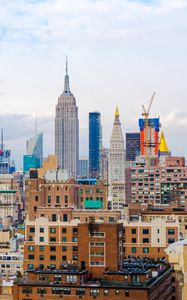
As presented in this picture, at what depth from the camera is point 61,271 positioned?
9138 cm

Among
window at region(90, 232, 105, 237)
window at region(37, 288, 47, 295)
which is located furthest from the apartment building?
window at region(37, 288, 47, 295)

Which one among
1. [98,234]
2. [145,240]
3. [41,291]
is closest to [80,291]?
[41,291]

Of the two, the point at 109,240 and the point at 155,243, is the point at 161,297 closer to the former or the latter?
the point at 109,240

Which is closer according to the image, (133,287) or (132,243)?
(133,287)

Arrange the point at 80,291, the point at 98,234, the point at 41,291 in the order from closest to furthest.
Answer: the point at 80,291 < the point at 41,291 < the point at 98,234

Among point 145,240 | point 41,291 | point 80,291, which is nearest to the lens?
point 80,291

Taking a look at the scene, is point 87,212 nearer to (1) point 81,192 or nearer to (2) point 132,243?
(2) point 132,243

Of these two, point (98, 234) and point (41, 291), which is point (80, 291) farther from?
point (98, 234)

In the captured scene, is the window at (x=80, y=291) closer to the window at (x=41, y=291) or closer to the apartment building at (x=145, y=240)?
the window at (x=41, y=291)

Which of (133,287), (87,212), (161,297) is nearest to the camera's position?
(133,287)

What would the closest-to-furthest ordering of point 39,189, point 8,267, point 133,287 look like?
1. point 133,287
2. point 8,267
3. point 39,189

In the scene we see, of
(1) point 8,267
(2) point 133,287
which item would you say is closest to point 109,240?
(2) point 133,287

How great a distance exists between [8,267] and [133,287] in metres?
47.0

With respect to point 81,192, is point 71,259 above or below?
below
